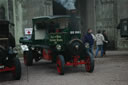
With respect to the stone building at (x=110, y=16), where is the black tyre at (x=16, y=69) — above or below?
below

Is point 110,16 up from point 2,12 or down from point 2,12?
down

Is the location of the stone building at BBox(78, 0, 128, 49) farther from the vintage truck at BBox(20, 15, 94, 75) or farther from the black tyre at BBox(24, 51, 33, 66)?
the vintage truck at BBox(20, 15, 94, 75)

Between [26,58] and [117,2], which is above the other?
[117,2]

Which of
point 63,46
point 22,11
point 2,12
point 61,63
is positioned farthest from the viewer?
point 22,11

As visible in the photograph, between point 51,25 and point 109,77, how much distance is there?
3535mm

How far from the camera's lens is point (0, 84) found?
763 cm

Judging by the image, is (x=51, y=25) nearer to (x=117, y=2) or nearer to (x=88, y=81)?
(x=88, y=81)

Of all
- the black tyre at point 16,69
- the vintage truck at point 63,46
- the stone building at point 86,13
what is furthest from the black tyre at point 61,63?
the stone building at point 86,13

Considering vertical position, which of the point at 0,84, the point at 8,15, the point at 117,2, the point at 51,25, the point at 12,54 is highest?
the point at 117,2

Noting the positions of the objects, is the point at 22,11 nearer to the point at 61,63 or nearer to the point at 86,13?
the point at 86,13

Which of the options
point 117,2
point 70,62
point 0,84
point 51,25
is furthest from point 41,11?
point 0,84

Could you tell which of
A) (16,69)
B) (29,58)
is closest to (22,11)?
(29,58)

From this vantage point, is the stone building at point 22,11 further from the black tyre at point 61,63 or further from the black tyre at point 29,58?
the black tyre at point 61,63

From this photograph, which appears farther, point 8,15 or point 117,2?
point 117,2
